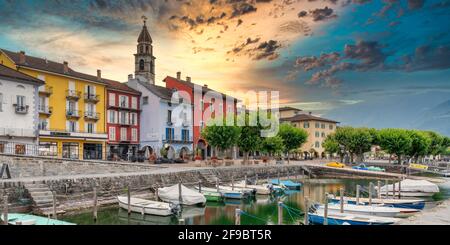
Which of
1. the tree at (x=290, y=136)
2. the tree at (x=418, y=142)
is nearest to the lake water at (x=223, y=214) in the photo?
the tree at (x=290, y=136)

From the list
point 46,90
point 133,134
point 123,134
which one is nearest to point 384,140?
point 133,134

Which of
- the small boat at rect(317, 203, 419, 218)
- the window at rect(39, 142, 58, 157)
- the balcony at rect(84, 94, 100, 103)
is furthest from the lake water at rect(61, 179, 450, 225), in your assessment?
the balcony at rect(84, 94, 100, 103)

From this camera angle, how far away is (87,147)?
5397 cm

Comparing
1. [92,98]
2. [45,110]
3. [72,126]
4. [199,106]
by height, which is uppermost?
[92,98]

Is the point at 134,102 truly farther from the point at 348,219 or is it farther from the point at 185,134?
the point at 348,219

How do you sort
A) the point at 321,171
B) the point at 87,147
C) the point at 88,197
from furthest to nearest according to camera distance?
the point at 321,171
the point at 87,147
the point at 88,197

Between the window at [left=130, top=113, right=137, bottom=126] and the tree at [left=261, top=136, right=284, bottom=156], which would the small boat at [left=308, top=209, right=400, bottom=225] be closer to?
the tree at [left=261, top=136, right=284, bottom=156]

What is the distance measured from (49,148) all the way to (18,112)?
11.5 meters

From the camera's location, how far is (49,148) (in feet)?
152
